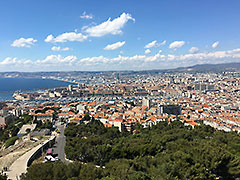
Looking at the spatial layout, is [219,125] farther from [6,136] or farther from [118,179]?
[6,136]

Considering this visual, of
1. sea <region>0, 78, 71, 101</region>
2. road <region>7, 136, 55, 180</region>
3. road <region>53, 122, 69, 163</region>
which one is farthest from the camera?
sea <region>0, 78, 71, 101</region>

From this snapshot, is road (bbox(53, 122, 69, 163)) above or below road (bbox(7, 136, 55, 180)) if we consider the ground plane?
below

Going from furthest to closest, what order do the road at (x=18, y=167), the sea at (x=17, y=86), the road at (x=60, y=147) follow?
the sea at (x=17, y=86)
the road at (x=60, y=147)
the road at (x=18, y=167)

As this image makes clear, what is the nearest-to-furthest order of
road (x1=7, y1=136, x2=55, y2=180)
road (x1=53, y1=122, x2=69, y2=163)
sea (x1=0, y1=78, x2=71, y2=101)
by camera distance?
road (x1=7, y1=136, x2=55, y2=180)
road (x1=53, y1=122, x2=69, y2=163)
sea (x1=0, y1=78, x2=71, y2=101)

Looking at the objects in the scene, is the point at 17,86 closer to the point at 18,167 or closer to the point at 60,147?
the point at 60,147

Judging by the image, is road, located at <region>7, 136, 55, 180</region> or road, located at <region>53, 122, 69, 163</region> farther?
road, located at <region>53, 122, 69, 163</region>

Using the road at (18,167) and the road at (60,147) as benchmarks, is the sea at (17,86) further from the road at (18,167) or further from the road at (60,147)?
the road at (18,167)

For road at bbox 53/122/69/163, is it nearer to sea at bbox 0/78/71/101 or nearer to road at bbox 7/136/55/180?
road at bbox 7/136/55/180

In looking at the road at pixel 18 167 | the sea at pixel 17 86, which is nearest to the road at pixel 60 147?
the road at pixel 18 167

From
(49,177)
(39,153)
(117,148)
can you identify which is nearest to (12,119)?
(39,153)

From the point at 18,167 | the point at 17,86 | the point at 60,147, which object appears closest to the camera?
the point at 18,167

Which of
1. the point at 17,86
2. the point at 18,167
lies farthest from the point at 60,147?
the point at 17,86

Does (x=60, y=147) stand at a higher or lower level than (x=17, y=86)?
lower

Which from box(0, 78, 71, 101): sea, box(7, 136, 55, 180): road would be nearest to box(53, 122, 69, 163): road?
box(7, 136, 55, 180): road
